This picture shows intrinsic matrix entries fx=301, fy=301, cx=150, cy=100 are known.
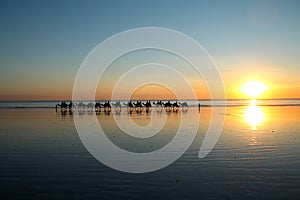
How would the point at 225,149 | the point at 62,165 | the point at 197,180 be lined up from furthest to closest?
the point at 225,149 → the point at 62,165 → the point at 197,180

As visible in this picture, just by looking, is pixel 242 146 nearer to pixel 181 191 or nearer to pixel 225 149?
pixel 225 149

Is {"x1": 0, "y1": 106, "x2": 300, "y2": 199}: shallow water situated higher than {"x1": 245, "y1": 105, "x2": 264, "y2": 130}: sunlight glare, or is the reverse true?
{"x1": 245, "y1": 105, "x2": 264, "y2": 130}: sunlight glare

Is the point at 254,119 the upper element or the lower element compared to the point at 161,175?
upper

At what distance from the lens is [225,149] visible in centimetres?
1488

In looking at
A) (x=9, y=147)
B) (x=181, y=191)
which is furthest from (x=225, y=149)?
(x=9, y=147)

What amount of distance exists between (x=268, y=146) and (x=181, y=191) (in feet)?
29.0

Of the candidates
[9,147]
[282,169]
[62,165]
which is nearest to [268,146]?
[282,169]

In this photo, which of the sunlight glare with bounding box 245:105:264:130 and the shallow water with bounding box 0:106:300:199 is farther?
the sunlight glare with bounding box 245:105:264:130

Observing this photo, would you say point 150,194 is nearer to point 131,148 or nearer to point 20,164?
point 20,164

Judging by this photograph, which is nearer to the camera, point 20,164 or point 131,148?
point 20,164

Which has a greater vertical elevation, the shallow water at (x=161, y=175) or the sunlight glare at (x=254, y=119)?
the sunlight glare at (x=254, y=119)

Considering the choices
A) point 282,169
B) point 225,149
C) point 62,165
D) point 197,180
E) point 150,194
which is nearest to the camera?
point 150,194

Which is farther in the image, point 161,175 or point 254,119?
point 254,119

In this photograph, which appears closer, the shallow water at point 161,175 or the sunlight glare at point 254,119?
the shallow water at point 161,175
